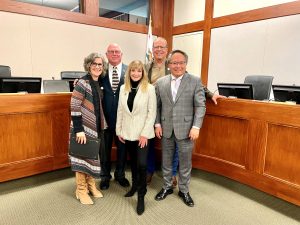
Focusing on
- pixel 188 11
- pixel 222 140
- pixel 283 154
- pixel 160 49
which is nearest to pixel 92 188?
pixel 222 140

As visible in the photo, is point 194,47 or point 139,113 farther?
point 194,47

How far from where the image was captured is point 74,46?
4.76 meters

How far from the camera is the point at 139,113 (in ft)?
6.97

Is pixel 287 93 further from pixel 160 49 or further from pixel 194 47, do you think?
pixel 194 47

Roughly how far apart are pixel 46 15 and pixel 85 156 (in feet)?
10.9

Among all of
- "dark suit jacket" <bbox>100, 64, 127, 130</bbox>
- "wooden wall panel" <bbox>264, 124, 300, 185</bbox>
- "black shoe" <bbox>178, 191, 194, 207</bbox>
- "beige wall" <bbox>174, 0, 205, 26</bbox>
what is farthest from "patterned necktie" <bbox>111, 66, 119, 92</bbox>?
"beige wall" <bbox>174, 0, 205, 26</bbox>

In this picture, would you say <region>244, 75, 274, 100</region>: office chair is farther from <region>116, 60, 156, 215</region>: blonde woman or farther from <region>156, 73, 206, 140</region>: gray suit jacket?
<region>116, 60, 156, 215</region>: blonde woman

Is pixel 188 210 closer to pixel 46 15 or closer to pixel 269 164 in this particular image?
pixel 269 164

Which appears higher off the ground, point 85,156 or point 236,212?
point 85,156

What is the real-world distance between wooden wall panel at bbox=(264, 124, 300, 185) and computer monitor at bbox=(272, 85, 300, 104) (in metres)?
0.38

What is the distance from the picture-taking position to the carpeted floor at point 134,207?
2.01 metres

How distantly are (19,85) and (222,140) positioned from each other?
2.26 meters

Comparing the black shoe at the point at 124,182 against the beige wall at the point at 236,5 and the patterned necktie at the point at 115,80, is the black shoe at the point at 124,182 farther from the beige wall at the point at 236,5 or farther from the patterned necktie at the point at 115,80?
the beige wall at the point at 236,5

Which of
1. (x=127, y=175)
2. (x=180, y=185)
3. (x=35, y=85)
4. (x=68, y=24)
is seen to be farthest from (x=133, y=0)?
(x=180, y=185)
